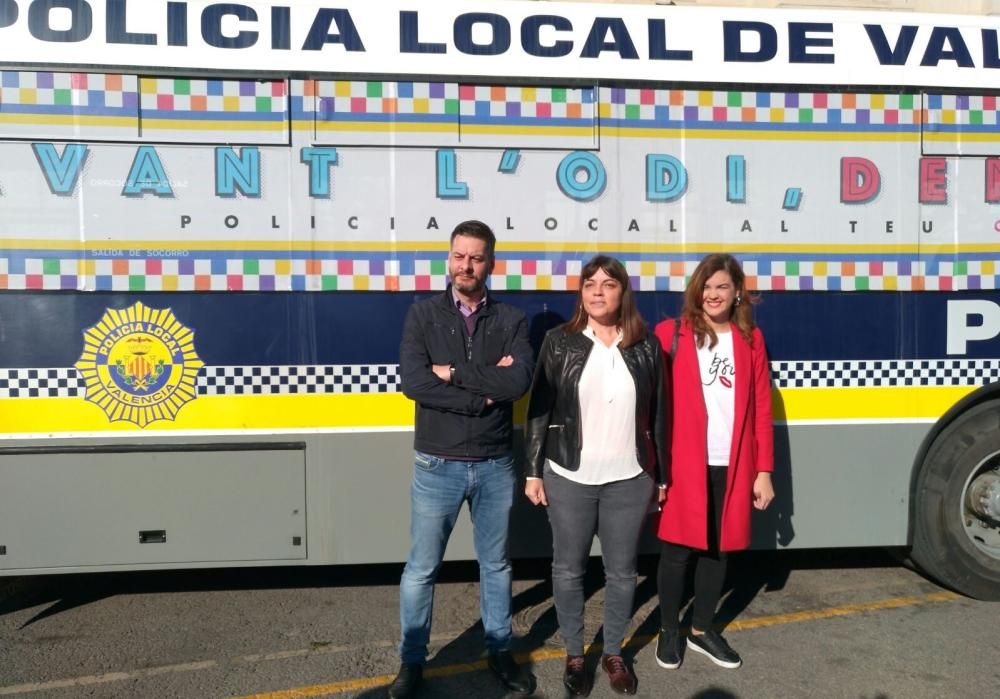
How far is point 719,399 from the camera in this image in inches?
145

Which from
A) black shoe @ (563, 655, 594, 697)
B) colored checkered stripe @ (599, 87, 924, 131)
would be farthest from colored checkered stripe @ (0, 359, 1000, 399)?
black shoe @ (563, 655, 594, 697)

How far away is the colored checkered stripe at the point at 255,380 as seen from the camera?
157 inches

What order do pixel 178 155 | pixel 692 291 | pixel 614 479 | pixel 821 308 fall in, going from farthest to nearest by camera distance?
pixel 821 308
pixel 178 155
pixel 692 291
pixel 614 479

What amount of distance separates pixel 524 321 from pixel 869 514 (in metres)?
2.37

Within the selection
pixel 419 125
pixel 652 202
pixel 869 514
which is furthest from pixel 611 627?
pixel 419 125

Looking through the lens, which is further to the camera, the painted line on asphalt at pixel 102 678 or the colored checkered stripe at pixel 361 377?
the colored checkered stripe at pixel 361 377

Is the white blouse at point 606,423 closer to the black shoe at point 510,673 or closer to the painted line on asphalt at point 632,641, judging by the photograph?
the black shoe at point 510,673

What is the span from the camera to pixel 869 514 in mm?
4461

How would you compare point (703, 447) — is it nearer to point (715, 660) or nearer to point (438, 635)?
point (715, 660)

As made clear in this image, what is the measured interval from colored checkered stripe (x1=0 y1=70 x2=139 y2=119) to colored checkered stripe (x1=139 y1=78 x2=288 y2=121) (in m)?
0.08

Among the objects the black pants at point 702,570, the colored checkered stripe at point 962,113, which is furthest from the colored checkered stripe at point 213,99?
the colored checkered stripe at point 962,113

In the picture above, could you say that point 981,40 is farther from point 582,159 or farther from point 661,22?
point 582,159

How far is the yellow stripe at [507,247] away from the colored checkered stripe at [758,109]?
628 mm

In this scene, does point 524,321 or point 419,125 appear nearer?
point 524,321
